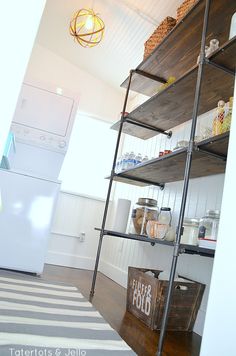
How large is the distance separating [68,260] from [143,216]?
1.53m

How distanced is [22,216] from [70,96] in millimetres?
1258

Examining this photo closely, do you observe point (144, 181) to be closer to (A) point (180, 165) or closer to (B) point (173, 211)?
(B) point (173, 211)

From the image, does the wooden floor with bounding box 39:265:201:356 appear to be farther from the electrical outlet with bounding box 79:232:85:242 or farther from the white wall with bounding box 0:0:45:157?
the electrical outlet with bounding box 79:232:85:242

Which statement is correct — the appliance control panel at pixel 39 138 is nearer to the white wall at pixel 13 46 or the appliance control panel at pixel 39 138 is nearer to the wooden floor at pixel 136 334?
the wooden floor at pixel 136 334

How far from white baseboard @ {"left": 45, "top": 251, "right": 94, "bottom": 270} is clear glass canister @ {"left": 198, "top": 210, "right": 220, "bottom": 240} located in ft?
6.62

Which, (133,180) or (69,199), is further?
(69,199)

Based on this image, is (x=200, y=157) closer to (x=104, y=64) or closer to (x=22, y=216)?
(x=22, y=216)

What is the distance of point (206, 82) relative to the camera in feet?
4.93

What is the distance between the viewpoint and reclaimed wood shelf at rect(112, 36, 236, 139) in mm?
1339

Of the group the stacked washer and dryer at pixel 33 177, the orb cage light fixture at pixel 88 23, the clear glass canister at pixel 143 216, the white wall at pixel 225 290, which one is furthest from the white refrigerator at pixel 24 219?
the white wall at pixel 225 290

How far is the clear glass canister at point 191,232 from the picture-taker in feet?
4.85

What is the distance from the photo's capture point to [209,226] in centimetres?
140

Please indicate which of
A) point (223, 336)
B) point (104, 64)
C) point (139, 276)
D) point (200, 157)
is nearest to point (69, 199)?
point (104, 64)

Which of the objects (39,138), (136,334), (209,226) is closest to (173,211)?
(209,226)
